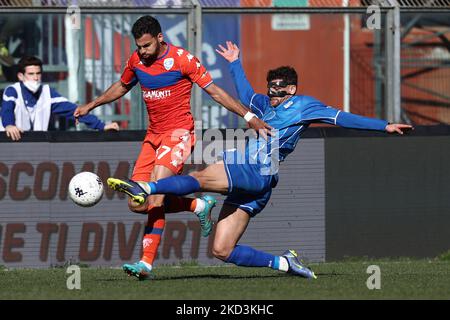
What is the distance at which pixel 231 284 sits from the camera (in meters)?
9.37

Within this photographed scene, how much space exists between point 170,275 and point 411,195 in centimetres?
361

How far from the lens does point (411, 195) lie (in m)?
13.1

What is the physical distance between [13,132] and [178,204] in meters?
2.92

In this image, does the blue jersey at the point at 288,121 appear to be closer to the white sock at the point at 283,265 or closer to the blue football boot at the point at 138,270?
the white sock at the point at 283,265

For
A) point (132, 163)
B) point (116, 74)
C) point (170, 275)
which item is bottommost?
point (170, 275)

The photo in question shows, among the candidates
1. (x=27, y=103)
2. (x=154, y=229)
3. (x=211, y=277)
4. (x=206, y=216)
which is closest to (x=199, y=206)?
(x=206, y=216)

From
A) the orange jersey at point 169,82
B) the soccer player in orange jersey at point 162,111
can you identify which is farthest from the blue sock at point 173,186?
the orange jersey at point 169,82

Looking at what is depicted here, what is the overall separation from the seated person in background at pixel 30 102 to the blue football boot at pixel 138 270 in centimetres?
315

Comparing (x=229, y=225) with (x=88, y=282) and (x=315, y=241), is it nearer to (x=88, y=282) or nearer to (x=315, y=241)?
(x=88, y=282)

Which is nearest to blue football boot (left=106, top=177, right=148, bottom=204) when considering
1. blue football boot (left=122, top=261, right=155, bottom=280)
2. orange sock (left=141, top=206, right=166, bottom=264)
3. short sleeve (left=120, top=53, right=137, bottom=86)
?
blue football boot (left=122, top=261, right=155, bottom=280)

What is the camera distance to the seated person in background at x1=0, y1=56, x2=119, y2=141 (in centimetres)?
1251

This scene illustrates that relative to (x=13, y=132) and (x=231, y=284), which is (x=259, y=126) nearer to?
(x=231, y=284)

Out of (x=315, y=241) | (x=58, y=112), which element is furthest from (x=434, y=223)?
(x=58, y=112)
